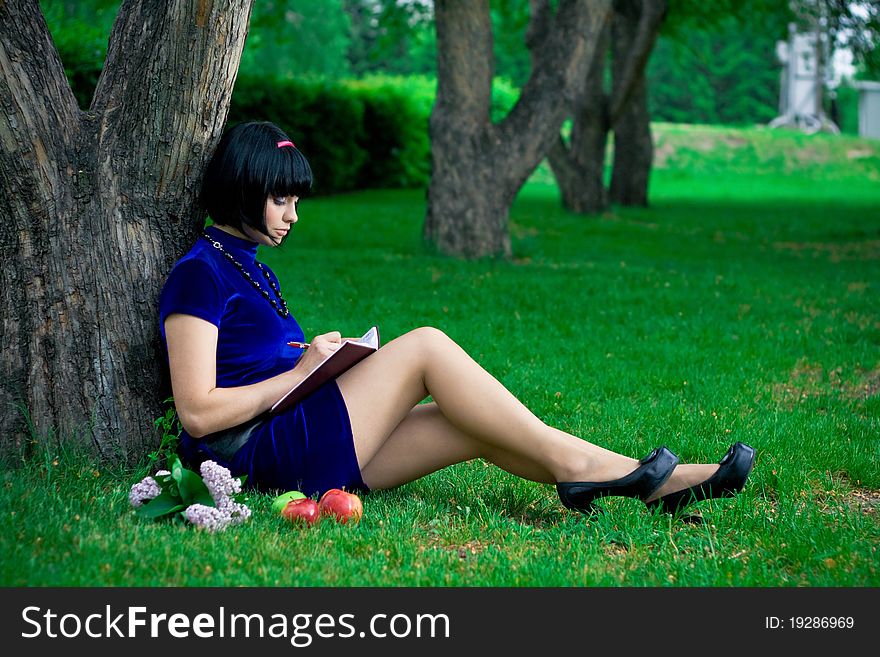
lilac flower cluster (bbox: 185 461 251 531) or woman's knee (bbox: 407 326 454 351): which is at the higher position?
woman's knee (bbox: 407 326 454 351)

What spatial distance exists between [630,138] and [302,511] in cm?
1981

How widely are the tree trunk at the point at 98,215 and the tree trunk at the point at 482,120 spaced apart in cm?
784

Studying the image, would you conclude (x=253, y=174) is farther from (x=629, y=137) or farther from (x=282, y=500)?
(x=629, y=137)

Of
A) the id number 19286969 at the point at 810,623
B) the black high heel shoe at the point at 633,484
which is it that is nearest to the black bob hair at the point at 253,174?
the black high heel shoe at the point at 633,484

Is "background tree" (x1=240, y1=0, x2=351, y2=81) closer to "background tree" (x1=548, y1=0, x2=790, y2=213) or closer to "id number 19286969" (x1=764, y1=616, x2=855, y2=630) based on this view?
"background tree" (x1=548, y1=0, x2=790, y2=213)

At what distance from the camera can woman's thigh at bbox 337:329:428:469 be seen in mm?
3941

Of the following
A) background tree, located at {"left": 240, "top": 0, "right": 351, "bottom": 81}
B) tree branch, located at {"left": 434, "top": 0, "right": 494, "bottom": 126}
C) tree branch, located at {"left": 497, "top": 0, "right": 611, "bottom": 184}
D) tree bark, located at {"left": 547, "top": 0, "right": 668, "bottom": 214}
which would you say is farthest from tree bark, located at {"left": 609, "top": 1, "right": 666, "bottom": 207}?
background tree, located at {"left": 240, "top": 0, "right": 351, "bottom": 81}

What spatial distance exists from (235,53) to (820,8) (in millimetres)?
19451

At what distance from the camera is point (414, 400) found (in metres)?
4.06

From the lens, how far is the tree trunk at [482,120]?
472 inches

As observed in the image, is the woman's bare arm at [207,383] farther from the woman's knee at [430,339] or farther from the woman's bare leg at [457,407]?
the woman's knee at [430,339]

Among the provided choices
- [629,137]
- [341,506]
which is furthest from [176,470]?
[629,137]

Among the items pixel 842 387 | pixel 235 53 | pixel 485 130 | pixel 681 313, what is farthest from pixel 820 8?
pixel 235 53

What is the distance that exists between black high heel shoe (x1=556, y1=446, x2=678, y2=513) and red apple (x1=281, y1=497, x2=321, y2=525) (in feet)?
2.92
